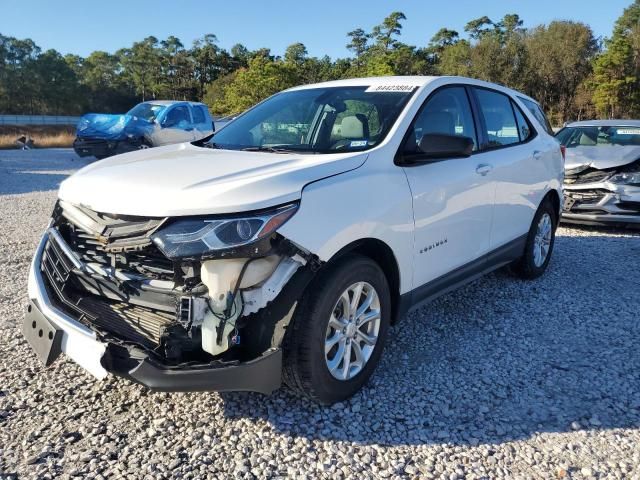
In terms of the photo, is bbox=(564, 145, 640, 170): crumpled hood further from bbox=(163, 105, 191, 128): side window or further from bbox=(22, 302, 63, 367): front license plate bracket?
bbox=(163, 105, 191, 128): side window

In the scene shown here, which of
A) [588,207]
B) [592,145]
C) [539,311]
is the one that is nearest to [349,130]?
[539,311]

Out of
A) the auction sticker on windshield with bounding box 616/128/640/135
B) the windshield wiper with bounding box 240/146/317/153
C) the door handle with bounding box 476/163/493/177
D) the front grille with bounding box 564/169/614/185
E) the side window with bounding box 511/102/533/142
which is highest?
the side window with bounding box 511/102/533/142

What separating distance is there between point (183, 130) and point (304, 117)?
41.9 ft

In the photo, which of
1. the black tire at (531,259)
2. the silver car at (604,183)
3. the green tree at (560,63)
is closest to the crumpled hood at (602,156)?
the silver car at (604,183)

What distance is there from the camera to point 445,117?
3.81m

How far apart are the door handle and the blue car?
486 inches

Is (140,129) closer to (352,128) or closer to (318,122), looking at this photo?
(318,122)

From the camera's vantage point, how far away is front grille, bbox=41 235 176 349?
8.23 ft

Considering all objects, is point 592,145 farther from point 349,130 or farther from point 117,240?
point 117,240

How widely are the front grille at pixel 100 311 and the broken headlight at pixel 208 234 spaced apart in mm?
347

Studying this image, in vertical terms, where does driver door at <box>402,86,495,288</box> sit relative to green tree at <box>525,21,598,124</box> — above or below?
below

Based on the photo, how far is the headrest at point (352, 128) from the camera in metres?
3.38

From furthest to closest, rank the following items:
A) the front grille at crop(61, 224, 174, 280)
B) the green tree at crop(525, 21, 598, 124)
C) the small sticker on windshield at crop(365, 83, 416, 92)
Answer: the green tree at crop(525, 21, 598, 124) → the small sticker on windshield at crop(365, 83, 416, 92) → the front grille at crop(61, 224, 174, 280)

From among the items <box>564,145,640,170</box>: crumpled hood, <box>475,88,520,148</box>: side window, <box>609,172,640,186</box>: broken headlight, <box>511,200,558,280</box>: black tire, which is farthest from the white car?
<box>564,145,640,170</box>: crumpled hood
